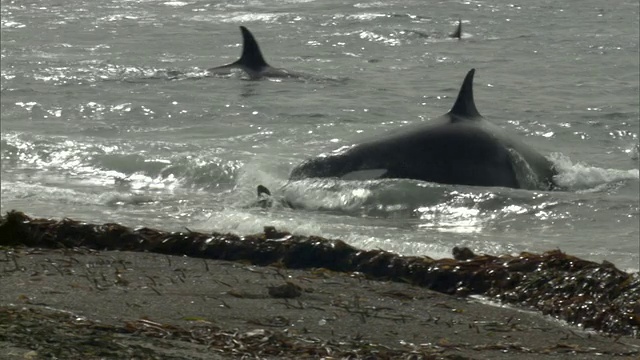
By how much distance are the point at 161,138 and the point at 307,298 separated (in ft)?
37.8

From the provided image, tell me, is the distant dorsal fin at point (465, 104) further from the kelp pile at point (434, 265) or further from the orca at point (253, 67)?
the orca at point (253, 67)

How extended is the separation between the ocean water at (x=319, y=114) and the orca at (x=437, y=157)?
156 mm

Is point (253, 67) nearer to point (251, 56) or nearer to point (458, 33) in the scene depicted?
point (251, 56)

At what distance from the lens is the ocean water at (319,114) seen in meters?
11.8

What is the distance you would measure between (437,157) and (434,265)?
5283 mm

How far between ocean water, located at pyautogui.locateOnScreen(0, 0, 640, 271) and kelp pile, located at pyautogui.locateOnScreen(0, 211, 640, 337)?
226cm

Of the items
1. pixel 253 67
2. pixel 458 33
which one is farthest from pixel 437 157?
pixel 458 33

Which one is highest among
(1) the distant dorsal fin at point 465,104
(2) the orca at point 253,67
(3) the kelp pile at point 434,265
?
(3) the kelp pile at point 434,265

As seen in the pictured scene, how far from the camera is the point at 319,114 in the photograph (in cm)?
1983

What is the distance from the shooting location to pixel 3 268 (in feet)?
21.3

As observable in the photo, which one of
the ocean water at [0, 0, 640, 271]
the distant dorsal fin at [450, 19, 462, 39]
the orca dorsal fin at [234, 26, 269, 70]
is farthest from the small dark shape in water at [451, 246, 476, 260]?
the distant dorsal fin at [450, 19, 462, 39]

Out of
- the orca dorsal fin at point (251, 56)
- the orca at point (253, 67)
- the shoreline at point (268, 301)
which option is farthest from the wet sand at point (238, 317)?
the orca dorsal fin at point (251, 56)

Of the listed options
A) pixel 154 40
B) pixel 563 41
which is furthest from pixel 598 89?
pixel 154 40

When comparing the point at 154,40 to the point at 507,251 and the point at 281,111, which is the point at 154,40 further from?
the point at 507,251
